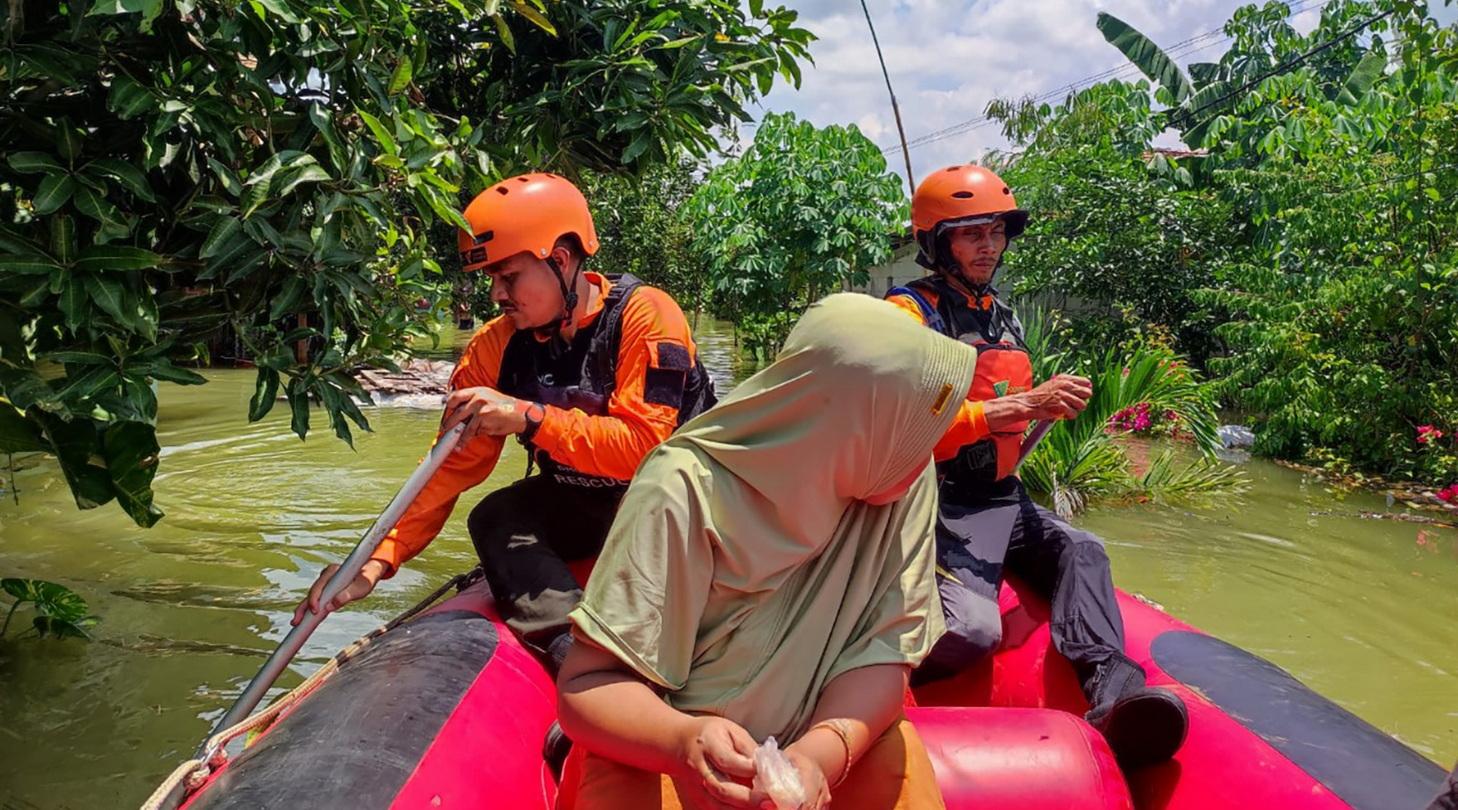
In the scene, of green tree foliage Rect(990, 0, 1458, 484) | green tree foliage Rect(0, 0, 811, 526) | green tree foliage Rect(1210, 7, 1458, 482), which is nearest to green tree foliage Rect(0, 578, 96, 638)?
green tree foliage Rect(0, 0, 811, 526)

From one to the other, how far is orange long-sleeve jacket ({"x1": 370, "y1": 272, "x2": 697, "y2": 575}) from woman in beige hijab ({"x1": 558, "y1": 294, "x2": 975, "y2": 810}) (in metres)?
1.03

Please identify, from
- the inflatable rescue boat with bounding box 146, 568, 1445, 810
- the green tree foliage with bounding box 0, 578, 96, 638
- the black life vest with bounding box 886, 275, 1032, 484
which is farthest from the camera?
the green tree foliage with bounding box 0, 578, 96, 638

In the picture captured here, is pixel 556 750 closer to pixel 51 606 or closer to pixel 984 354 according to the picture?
pixel 984 354

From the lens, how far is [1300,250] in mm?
10375

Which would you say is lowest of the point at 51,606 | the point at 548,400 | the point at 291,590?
the point at 291,590

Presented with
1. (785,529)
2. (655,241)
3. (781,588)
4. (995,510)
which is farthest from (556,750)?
(655,241)

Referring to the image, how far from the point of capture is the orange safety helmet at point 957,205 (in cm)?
368

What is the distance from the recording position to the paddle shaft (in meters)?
2.70

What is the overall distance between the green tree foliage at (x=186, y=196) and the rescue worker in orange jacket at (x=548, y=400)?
0.25m

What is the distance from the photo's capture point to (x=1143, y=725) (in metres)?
2.49

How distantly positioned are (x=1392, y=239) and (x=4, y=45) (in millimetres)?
10129

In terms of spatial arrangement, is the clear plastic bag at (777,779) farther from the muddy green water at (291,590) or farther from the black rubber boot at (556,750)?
the muddy green water at (291,590)

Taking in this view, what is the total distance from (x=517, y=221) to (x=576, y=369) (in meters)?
0.50

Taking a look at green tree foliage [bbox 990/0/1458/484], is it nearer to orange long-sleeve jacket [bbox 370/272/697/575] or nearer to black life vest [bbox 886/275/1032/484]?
black life vest [bbox 886/275/1032/484]
